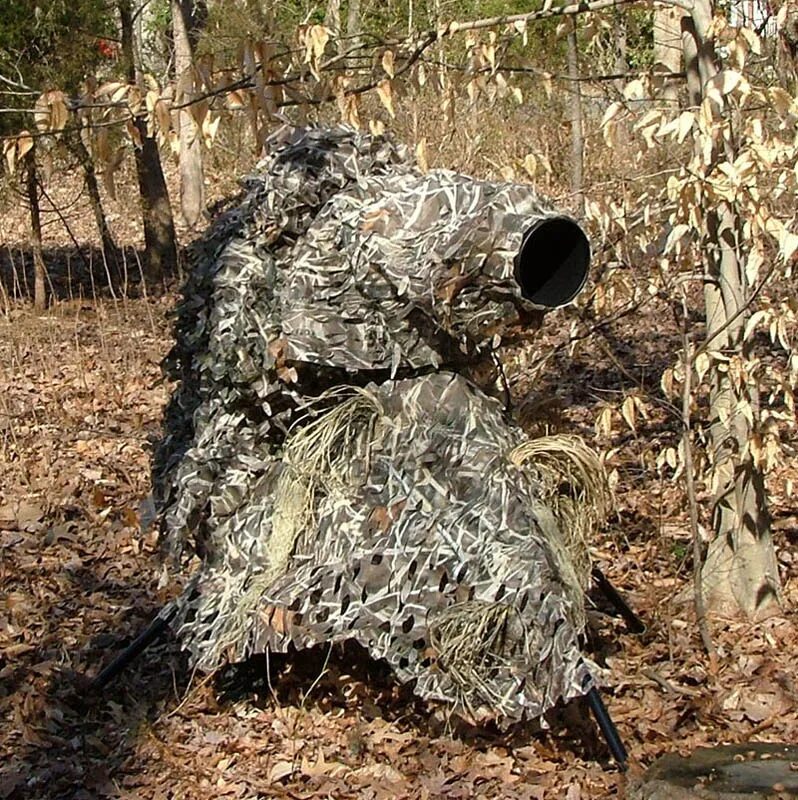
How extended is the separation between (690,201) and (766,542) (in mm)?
1752

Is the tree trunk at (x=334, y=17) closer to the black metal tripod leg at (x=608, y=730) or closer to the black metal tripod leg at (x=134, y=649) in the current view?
the black metal tripod leg at (x=134, y=649)

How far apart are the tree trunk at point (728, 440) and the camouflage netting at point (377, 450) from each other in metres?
1.09

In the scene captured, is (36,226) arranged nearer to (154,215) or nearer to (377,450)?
(154,215)

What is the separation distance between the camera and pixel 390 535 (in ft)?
13.1

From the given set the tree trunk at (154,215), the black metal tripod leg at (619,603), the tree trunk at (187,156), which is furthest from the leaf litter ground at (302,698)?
the tree trunk at (187,156)

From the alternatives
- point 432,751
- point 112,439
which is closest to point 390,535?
point 432,751

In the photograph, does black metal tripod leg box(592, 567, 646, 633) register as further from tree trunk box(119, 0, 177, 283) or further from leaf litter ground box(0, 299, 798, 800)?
Answer: tree trunk box(119, 0, 177, 283)

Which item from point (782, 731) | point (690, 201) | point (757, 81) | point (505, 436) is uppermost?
point (757, 81)

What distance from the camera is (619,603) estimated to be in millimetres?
4844

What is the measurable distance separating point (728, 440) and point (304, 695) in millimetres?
2020

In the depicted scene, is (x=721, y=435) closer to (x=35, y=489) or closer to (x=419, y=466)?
(x=419, y=466)

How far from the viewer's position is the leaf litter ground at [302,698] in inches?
171

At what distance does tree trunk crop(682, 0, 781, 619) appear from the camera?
4793mm

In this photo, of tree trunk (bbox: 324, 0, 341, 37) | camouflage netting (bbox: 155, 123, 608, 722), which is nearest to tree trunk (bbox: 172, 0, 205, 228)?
tree trunk (bbox: 324, 0, 341, 37)
